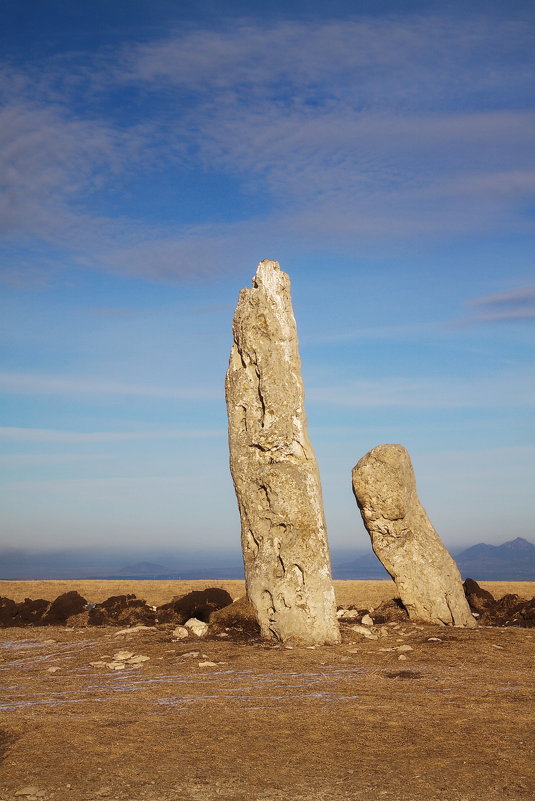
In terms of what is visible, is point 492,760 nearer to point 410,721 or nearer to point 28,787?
point 410,721

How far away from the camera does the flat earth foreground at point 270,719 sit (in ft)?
27.9

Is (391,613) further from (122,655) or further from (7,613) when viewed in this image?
(7,613)

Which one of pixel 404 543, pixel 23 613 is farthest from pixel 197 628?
pixel 23 613

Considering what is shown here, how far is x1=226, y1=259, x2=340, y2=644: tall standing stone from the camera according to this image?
55.5ft

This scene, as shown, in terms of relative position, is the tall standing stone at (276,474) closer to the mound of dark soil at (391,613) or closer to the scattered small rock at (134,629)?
the scattered small rock at (134,629)

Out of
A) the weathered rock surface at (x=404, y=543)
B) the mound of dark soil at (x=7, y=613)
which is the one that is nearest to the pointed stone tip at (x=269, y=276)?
the weathered rock surface at (x=404, y=543)

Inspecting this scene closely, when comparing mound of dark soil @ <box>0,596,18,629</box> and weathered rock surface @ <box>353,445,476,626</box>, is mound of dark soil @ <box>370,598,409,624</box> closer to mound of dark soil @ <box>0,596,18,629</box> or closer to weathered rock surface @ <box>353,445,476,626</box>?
weathered rock surface @ <box>353,445,476,626</box>

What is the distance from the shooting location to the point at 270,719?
1090cm

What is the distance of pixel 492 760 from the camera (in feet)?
29.9

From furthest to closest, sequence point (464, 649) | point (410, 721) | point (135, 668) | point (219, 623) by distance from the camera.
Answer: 1. point (219, 623)
2. point (464, 649)
3. point (135, 668)
4. point (410, 721)

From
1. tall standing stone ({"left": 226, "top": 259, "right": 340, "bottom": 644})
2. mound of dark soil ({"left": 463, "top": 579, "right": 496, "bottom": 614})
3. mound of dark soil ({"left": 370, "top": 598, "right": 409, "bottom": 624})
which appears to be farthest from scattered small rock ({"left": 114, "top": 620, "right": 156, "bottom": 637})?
mound of dark soil ({"left": 463, "top": 579, "right": 496, "bottom": 614})

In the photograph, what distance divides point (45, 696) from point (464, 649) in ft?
24.2

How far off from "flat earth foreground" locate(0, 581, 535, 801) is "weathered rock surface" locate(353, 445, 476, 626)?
8.18 feet

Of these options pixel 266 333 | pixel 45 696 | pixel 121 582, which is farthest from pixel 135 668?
pixel 121 582
